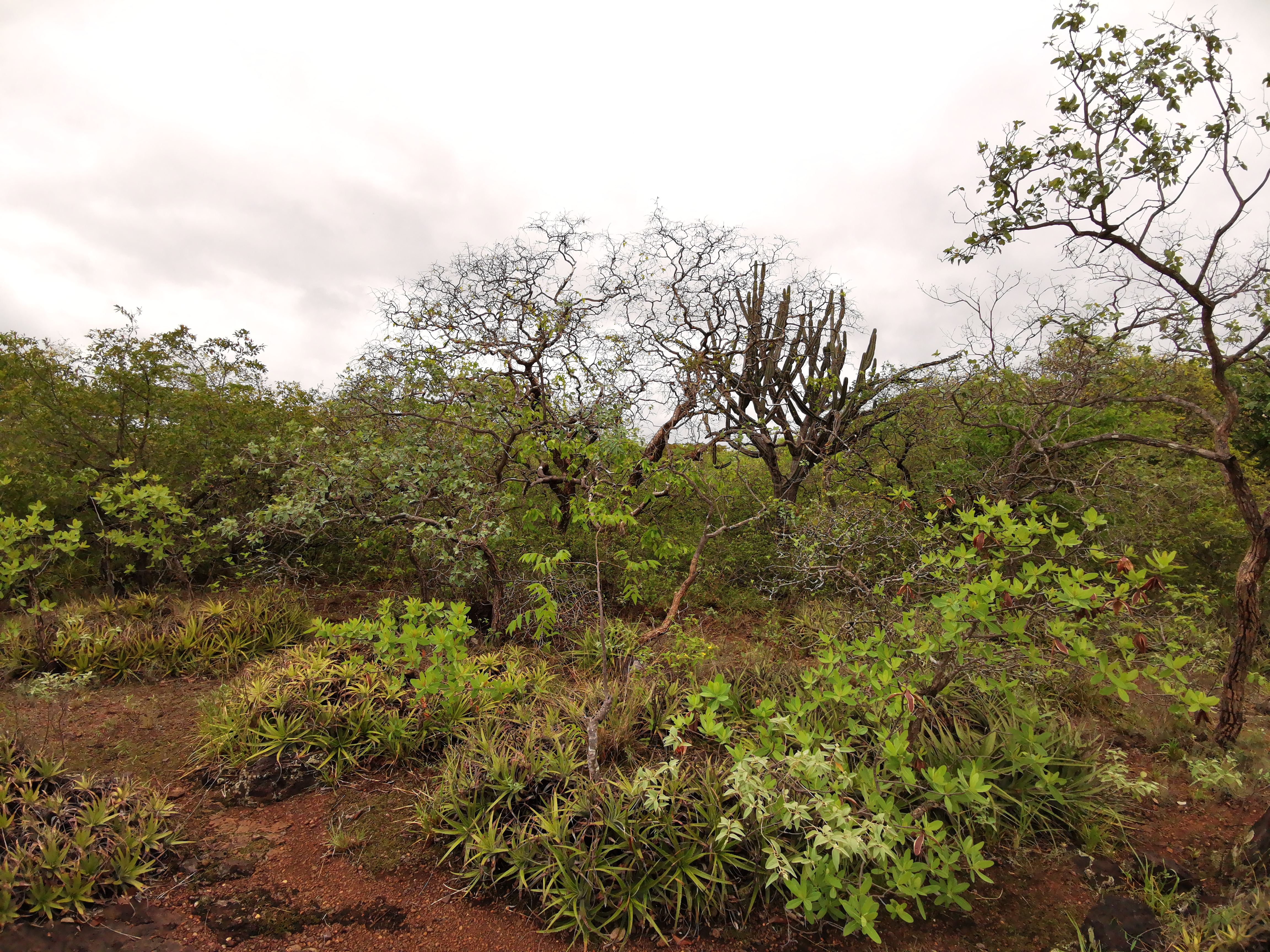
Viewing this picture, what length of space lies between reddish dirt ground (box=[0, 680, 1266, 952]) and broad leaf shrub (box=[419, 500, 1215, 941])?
0.15 metres

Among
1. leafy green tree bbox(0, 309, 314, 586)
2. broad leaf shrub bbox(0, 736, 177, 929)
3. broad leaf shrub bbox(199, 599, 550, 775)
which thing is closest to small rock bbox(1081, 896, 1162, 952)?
broad leaf shrub bbox(199, 599, 550, 775)

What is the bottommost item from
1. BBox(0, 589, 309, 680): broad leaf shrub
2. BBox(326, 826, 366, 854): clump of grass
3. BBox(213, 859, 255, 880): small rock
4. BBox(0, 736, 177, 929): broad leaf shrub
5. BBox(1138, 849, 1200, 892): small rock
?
BBox(213, 859, 255, 880): small rock

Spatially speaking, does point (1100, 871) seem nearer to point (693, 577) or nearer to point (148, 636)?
point (693, 577)

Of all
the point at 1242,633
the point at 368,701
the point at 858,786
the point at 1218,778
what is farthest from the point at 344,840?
the point at 1242,633

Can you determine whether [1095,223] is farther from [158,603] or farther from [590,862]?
[158,603]

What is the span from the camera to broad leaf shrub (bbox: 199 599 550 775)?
406cm

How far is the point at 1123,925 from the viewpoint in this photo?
115 inches

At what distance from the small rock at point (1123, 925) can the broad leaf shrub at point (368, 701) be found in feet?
11.7

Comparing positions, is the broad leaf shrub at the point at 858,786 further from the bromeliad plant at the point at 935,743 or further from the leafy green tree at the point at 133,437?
the leafy green tree at the point at 133,437

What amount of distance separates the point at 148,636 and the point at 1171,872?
27.4ft

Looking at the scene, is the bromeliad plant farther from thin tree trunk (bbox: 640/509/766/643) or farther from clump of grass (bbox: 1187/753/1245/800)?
thin tree trunk (bbox: 640/509/766/643)

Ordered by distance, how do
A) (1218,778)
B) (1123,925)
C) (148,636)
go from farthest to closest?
(148,636), (1218,778), (1123,925)

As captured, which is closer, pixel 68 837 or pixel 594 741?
pixel 68 837

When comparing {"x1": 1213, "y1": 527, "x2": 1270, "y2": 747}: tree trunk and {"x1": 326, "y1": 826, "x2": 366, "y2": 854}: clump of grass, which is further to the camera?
{"x1": 1213, "y1": 527, "x2": 1270, "y2": 747}: tree trunk
